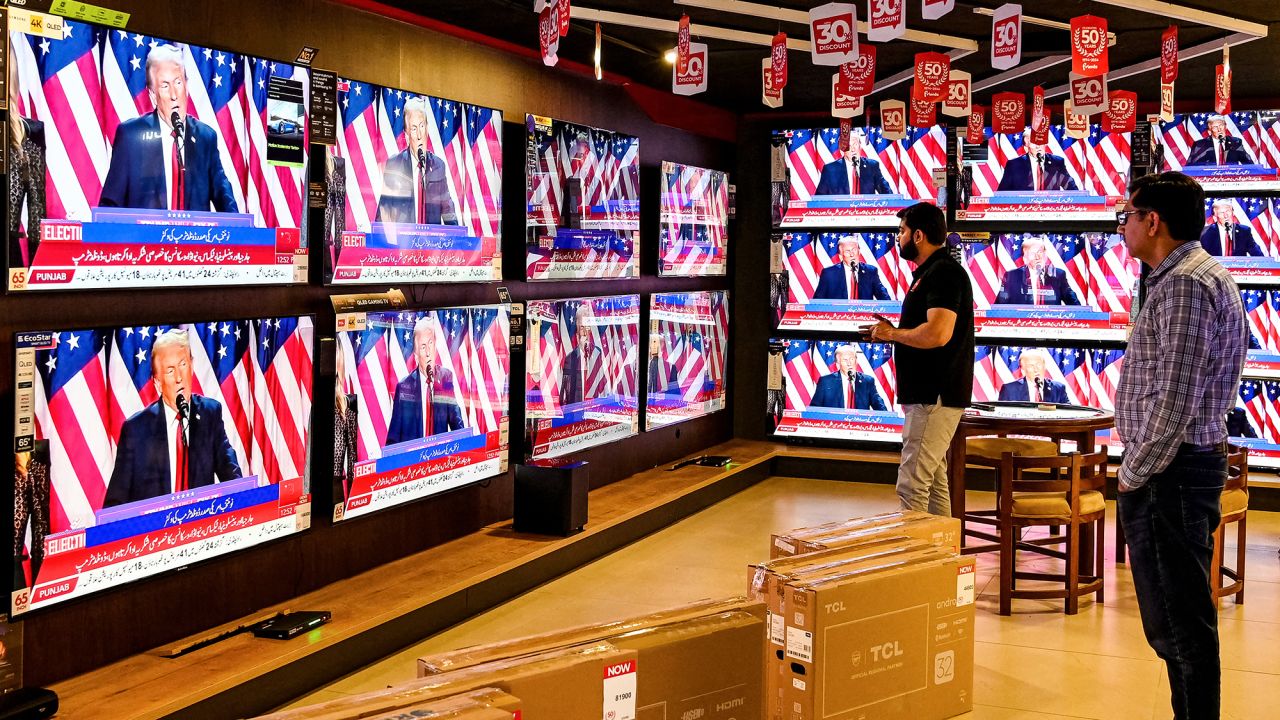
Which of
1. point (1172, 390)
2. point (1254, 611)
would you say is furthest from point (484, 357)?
point (1254, 611)

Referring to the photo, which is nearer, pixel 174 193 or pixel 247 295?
pixel 174 193

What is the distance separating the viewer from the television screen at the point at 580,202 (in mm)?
6398

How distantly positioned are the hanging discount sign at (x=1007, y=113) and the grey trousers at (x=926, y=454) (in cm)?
346

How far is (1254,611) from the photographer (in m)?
5.56

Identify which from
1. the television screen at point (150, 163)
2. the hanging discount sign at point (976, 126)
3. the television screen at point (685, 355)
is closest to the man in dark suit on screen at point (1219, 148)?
the hanging discount sign at point (976, 126)

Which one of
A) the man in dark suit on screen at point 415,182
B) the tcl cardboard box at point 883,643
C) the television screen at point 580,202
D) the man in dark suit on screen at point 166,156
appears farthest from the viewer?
the television screen at point 580,202

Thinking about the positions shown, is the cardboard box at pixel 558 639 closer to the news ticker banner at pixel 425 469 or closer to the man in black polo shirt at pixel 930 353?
the news ticker banner at pixel 425 469

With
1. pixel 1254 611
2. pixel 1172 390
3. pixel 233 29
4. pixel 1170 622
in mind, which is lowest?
pixel 1254 611

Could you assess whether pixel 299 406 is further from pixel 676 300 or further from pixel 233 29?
pixel 676 300

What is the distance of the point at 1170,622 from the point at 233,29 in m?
3.78

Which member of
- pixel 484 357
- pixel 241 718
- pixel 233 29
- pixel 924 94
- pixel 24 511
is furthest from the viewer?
pixel 924 94

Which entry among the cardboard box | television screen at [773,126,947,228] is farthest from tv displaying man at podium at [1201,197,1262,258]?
the cardboard box

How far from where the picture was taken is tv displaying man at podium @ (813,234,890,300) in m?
9.40

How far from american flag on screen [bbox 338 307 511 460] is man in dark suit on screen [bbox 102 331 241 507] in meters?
0.80
